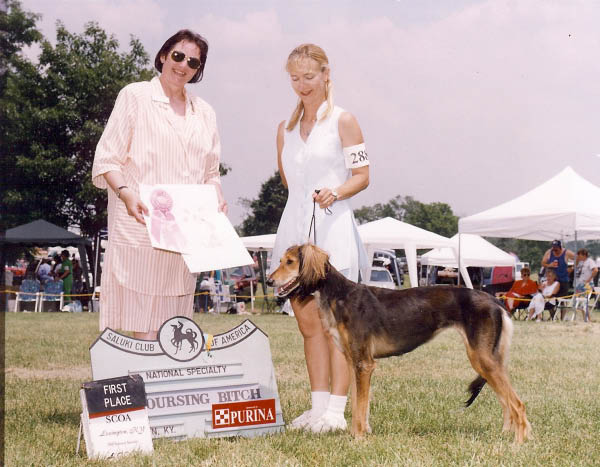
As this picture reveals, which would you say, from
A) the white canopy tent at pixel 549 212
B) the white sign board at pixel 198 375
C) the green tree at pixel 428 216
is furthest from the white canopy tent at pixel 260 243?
the green tree at pixel 428 216

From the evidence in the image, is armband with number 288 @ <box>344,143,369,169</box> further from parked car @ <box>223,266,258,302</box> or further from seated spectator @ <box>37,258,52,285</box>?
parked car @ <box>223,266,258,302</box>

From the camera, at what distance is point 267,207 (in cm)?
5428

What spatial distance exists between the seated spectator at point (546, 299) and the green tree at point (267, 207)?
3854 centimetres

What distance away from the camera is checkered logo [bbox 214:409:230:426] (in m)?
3.79

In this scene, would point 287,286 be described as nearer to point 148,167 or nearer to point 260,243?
point 148,167

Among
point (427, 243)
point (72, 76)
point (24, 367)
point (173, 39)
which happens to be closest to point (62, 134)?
point (72, 76)

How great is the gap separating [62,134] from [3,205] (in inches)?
170

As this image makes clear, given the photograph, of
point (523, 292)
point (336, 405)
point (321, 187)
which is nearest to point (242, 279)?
point (523, 292)

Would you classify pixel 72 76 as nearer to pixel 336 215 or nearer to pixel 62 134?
pixel 62 134

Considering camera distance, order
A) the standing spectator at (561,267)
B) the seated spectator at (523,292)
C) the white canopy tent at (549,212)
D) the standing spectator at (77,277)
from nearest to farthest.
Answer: the white canopy tent at (549,212) < the standing spectator at (561,267) < the seated spectator at (523,292) < the standing spectator at (77,277)

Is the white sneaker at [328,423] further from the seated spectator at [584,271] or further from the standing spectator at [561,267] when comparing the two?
the seated spectator at [584,271]

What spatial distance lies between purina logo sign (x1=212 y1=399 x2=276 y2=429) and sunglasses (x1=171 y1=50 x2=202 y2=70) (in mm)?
2036

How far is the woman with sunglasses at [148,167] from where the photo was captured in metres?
Result: 3.80

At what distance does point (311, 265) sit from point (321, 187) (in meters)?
0.55
